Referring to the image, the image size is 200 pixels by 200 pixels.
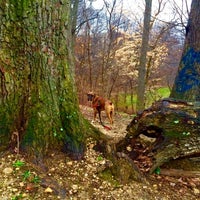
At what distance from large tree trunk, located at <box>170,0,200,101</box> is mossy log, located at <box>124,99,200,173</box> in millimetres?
2280

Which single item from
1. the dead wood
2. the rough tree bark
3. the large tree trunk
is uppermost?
the large tree trunk

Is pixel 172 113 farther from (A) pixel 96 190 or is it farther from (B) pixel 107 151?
(A) pixel 96 190

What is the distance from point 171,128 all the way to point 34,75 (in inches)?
74.0

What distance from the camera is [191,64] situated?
571 cm

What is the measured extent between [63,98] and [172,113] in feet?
4.87

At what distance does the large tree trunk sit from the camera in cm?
566

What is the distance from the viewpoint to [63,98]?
2.98 m

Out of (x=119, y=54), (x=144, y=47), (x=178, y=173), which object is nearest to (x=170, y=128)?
(x=178, y=173)

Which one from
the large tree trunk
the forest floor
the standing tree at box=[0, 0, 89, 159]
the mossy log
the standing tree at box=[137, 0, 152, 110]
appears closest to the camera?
the forest floor

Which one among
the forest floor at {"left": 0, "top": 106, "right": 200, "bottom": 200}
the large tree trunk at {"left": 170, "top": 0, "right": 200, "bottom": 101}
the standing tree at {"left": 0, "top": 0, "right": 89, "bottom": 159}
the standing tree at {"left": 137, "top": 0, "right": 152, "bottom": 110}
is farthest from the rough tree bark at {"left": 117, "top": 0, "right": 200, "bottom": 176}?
the standing tree at {"left": 137, "top": 0, "right": 152, "bottom": 110}

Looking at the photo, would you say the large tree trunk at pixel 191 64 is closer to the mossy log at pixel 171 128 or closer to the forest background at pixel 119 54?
the mossy log at pixel 171 128

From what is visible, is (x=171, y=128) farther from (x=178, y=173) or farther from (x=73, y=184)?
(x=73, y=184)

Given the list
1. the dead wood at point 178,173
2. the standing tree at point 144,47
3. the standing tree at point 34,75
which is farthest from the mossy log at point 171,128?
the standing tree at point 144,47

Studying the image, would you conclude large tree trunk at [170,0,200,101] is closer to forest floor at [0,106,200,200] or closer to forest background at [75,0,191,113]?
forest floor at [0,106,200,200]
